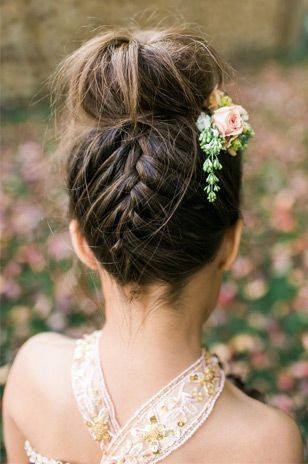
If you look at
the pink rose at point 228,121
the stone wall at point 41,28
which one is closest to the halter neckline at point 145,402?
the pink rose at point 228,121

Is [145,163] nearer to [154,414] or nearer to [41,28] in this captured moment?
[154,414]

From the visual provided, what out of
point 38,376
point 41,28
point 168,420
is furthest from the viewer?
point 41,28

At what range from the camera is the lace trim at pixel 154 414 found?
3.82ft

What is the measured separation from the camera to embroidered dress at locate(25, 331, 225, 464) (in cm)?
117

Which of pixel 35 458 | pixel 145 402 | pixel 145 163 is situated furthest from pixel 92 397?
pixel 145 163

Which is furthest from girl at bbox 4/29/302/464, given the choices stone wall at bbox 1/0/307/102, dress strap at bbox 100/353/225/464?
stone wall at bbox 1/0/307/102

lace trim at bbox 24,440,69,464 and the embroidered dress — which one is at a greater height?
the embroidered dress

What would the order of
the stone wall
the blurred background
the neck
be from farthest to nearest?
the stone wall, the blurred background, the neck

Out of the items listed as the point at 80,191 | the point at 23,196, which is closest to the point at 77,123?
the point at 80,191

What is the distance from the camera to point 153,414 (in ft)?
3.91

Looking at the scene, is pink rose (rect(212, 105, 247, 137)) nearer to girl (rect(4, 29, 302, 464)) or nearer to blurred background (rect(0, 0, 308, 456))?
girl (rect(4, 29, 302, 464))

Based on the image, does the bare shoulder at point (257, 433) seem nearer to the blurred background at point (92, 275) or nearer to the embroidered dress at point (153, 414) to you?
the embroidered dress at point (153, 414)

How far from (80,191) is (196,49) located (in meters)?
0.35

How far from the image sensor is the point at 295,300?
2.33 metres
